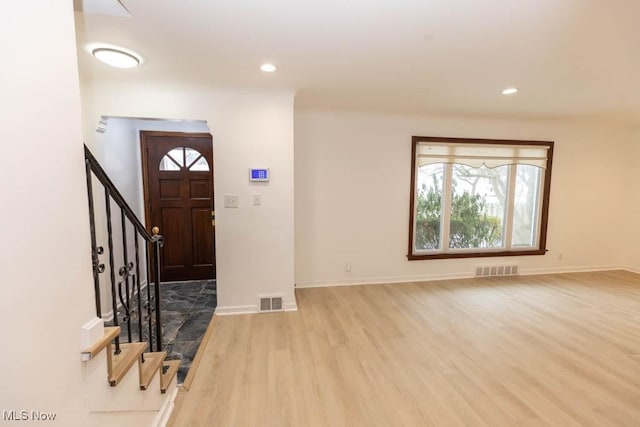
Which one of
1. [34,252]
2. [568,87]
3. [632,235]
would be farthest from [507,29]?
[632,235]

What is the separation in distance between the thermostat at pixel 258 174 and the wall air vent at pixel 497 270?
3511mm

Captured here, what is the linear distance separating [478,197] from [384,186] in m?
1.56

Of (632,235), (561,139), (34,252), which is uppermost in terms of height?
(561,139)

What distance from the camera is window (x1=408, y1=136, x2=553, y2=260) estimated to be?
4070 mm

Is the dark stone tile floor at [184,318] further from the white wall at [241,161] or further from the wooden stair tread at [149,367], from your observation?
the wooden stair tread at [149,367]

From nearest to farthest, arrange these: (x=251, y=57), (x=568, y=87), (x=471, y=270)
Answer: (x=251, y=57)
(x=568, y=87)
(x=471, y=270)

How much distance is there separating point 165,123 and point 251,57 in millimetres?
2230

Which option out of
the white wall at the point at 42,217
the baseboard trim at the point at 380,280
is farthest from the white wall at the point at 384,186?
the white wall at the point at 42,217

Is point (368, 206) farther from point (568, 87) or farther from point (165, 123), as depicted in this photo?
point (165, 123)

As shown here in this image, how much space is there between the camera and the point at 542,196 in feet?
14.4

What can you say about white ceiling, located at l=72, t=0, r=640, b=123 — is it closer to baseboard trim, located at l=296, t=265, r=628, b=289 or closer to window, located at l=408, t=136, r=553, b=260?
window, located at l=408, t=136, r=553, b=260

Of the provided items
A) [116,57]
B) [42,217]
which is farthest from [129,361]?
[116,57]

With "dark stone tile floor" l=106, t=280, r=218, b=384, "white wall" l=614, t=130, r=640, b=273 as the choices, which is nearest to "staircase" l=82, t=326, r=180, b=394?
"dark stone tile floor" l=106, t=280, r=218, b=384

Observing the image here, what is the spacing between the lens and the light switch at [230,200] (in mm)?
2943
